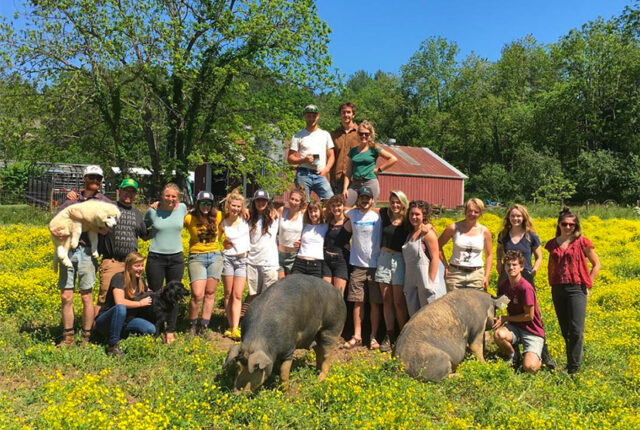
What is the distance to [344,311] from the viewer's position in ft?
22.4

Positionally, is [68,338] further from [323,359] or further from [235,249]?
[323,359]

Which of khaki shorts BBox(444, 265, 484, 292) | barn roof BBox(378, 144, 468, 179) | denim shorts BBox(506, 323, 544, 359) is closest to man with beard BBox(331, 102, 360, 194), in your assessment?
khaki shorts BBox(444, 265, 484, 292)

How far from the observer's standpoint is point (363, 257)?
781 cm

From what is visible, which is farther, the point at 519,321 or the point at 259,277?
the point at 259,277

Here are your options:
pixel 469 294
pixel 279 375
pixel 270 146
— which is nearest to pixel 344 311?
pixel 279 375

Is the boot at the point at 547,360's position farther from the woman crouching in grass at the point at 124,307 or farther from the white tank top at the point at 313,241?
the woman crouching in grass at the point at 124,307

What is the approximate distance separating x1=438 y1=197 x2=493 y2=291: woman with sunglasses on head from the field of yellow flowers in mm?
1155

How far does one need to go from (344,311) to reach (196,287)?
2192 mm

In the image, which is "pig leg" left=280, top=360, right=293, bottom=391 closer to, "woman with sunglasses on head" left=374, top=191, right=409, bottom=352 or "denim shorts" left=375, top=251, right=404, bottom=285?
"woman with sunglasses on head" left=374, top=191, right=409, bottom=352

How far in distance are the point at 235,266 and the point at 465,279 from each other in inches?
130

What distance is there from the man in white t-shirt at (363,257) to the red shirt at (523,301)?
1.81 m

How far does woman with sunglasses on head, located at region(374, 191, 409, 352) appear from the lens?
7.52 metres

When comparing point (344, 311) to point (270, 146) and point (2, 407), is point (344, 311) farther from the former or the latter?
point (270, 146)

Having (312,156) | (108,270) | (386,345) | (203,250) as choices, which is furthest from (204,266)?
(386,345)
